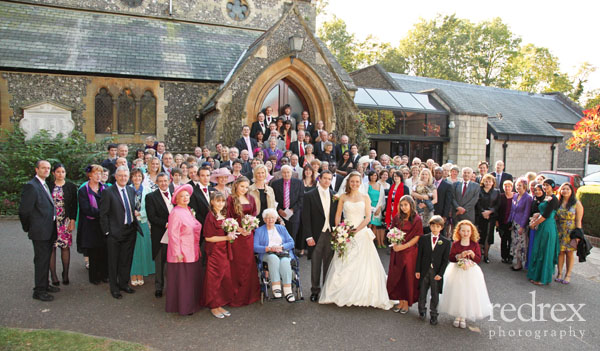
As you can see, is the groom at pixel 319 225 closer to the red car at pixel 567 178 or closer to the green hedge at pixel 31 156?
the green hedge at pixel 31 156

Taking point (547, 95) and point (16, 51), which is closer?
point (16, 51)

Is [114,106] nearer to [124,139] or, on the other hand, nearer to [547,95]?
[124,139]

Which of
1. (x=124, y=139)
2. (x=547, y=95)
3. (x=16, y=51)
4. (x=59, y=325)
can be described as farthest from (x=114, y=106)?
(x=547, y=95)

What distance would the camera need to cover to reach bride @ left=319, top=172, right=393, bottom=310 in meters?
5.23

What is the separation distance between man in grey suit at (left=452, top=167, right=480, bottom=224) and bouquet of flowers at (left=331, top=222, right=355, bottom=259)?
3.61 m

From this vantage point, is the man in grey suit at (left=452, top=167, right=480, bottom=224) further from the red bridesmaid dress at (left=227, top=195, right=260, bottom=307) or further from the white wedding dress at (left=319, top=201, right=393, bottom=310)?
the red bridesmaid dress at (left=227, top=195, right=260, bottom=307)

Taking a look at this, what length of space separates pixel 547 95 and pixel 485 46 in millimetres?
13851

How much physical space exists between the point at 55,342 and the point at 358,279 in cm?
363

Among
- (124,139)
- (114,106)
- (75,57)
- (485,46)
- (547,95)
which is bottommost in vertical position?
(124,139)

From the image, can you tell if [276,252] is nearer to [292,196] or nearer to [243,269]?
[243,269]

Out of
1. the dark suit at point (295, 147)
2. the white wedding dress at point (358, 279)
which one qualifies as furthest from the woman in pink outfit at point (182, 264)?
the dark suit at point (295, 147)

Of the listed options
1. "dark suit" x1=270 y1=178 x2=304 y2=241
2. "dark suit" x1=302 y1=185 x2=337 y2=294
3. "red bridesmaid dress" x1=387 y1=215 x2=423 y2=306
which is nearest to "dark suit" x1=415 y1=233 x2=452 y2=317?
"red bridesmaid dress" x1=387 y1=215 x2=423 y2=306

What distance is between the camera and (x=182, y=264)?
4883 millimetres

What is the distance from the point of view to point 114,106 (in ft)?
44.6
